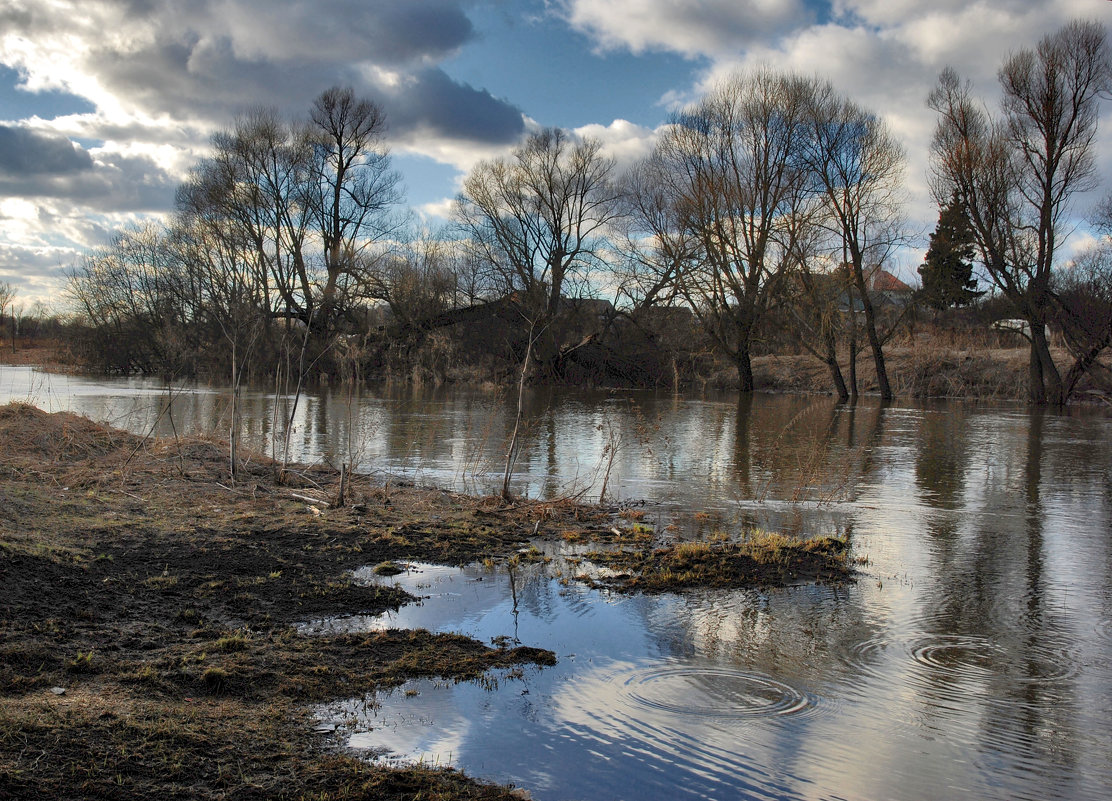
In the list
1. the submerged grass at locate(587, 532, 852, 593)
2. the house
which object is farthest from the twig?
the house

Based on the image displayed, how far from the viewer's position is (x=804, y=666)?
488cm

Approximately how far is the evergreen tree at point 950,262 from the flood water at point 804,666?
83.8 ft

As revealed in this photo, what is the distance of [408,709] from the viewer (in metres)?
4.02

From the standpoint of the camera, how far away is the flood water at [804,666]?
11.9ft

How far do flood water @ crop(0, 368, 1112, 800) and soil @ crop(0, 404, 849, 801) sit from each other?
0.32 m

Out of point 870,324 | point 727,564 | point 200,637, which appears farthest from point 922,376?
point 200,637

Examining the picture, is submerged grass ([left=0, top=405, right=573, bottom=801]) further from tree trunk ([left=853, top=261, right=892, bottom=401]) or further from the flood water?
tree trunk ([left=853, top=261, right=892, bottom=401])

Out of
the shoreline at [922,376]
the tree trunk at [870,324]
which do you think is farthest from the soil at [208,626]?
the shoreline at [922,376]

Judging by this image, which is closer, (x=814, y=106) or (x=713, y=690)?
(x=713, y=690)

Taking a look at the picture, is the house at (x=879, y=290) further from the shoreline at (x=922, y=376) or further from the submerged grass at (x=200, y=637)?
the submerged grass at (x=200, y=637)

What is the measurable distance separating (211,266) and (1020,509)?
45.6 metres

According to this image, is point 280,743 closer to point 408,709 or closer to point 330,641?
point 408,709

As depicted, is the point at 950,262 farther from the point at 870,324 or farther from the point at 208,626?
the point at 208,626

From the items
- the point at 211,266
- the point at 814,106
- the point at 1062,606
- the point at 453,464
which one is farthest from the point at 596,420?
the point at 211,266
